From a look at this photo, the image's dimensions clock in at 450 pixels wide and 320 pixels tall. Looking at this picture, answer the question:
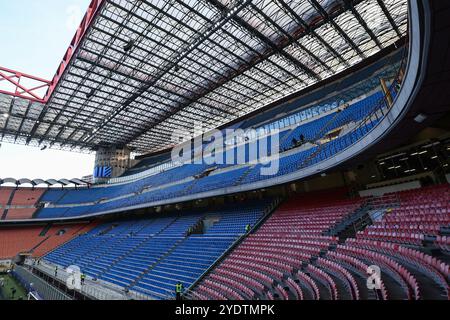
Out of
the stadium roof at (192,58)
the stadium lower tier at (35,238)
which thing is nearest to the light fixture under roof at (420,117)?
the stadium roof at (192,58)

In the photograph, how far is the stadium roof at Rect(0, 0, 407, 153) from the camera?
17.3 m

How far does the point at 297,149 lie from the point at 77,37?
63.9 ft

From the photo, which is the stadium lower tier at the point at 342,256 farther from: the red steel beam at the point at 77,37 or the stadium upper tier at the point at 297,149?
the red steel beam at the point at 77,37

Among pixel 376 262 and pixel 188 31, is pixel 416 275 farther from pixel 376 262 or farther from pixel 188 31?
pixel 188 31

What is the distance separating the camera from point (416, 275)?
6.42m

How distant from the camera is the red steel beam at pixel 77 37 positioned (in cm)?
1698

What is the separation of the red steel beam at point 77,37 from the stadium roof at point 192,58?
0.09 m

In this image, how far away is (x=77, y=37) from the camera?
62.3ft

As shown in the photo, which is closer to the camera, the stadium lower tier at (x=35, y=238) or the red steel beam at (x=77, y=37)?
the red steel beam at (x=77, y=37)
